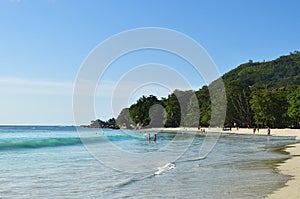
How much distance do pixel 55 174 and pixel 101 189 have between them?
546cm

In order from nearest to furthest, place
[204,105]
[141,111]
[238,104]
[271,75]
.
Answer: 1. [238,104]
2. [204,105]
3. [141,111]
4. [271,75]

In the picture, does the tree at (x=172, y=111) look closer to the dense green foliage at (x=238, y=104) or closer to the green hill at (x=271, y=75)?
the dense green foliage at (x=238, y=104)

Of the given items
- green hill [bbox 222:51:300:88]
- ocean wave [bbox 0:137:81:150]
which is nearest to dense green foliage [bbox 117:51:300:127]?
green hill [bbox 222:51:300:88]

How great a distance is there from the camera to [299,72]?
18638cm

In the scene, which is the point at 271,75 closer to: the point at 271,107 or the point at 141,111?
the point at 141,111

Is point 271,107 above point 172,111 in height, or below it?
below

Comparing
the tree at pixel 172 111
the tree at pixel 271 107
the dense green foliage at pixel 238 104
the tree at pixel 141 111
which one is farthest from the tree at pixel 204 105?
the tree at pixel 141 111

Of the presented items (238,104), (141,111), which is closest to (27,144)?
(238,104)

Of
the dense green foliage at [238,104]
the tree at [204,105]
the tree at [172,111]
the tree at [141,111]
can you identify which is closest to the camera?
the dense green foliage at [238,104]

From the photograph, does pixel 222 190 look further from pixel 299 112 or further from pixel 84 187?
pixel 299 112

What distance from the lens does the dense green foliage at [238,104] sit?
9219 centimetres

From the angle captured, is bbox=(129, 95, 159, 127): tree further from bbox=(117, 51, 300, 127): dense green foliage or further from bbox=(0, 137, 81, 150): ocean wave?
bbox=(0, 137, 81, 150): ocean wave

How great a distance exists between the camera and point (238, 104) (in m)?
108

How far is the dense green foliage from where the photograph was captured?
92188 millimetres
